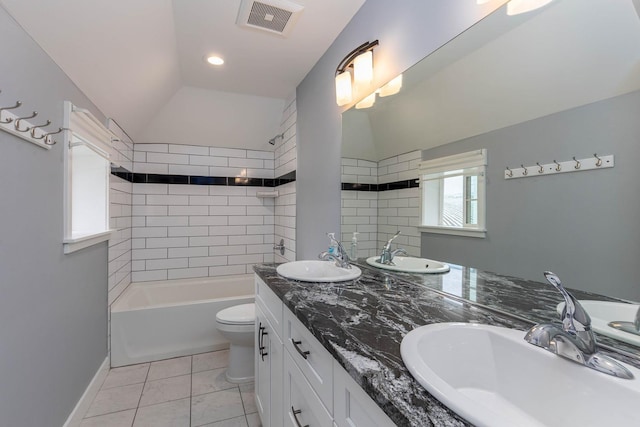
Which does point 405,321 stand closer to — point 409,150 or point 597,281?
point 597,281

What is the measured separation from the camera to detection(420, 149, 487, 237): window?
110 cm

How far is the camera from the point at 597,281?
0.79m

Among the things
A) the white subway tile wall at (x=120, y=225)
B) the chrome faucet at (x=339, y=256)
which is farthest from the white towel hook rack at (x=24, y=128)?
the chrome faucet at (x=339, y=256)

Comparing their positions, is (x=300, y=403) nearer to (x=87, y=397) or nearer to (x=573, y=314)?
(x=573, y=314)

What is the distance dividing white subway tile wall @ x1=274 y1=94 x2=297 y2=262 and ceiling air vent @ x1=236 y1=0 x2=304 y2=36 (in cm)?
96

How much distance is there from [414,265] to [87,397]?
2.17 m

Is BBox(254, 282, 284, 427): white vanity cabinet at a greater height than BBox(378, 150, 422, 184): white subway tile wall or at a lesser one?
lesser

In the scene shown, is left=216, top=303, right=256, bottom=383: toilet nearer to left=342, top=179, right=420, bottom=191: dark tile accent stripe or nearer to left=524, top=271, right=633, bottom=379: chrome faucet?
left=342, top=179, right=420, bottom=191: dark tile accent stripe

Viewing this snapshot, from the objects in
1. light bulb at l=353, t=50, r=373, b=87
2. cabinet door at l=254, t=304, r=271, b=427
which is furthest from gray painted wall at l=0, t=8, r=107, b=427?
light bulb at l=353, t=50, r=373, b=87

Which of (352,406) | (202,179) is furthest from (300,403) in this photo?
(202,179)

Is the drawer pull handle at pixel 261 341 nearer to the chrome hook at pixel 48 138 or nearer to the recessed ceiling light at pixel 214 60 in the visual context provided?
the chrome hook at pixel 48 138

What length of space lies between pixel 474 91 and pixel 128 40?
6.00ft

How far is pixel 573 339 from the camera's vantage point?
63cm

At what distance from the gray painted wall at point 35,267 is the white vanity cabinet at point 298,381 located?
3.27 ft
